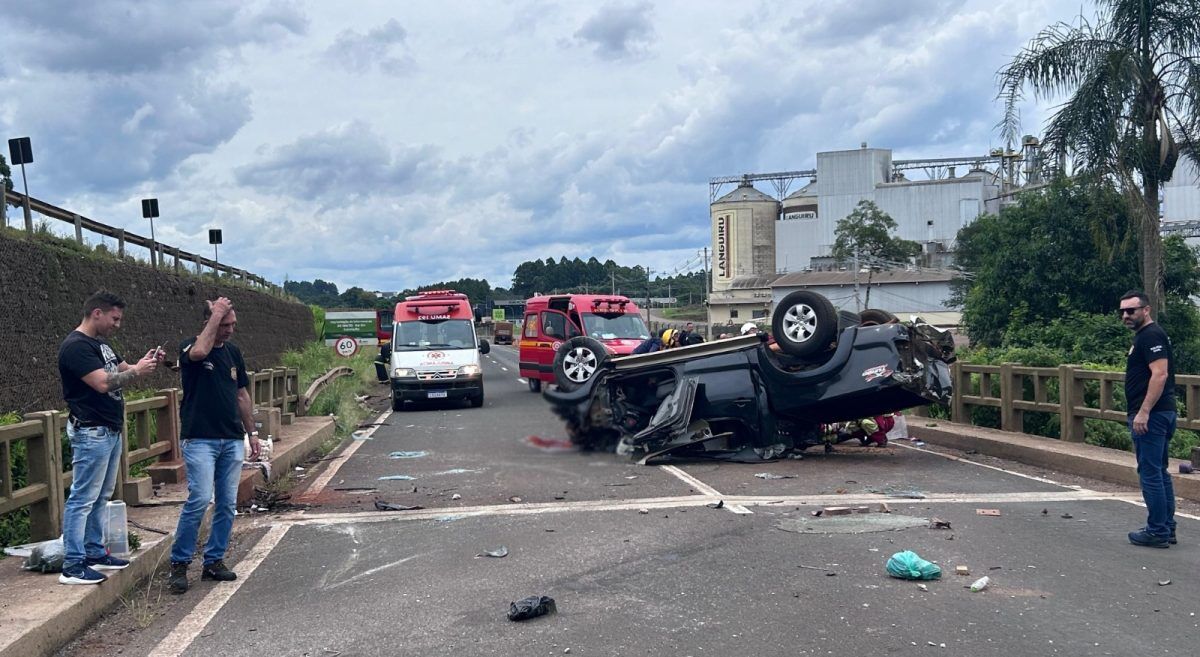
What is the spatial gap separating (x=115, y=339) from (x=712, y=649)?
14323 mm

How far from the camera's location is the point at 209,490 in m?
6.55

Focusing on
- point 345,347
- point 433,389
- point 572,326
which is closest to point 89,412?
point 433,389

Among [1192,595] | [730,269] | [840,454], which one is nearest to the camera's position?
[1192,595]

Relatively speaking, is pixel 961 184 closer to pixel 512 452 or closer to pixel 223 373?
pixel 512 452

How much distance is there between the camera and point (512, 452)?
44.4 feet

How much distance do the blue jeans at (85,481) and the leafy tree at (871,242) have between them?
262ft

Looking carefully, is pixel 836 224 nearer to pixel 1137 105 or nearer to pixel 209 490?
pixel 1137 105

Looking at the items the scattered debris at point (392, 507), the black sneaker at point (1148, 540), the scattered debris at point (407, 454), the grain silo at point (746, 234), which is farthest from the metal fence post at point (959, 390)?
the grain silo at point (746, 234)

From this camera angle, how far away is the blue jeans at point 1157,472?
23.1 feet

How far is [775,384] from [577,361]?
428cm

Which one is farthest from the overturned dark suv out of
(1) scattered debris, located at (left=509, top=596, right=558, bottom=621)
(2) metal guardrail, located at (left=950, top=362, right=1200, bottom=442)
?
(1) scattered debris, located at (left=509, top=596, right=558, bottom=621)

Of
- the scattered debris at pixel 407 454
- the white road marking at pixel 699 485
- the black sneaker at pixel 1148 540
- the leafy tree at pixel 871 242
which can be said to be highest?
the leafy tree at pixel 871 242

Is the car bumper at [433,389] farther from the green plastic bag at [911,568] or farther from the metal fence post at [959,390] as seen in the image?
the green plastic bag at [911,568]

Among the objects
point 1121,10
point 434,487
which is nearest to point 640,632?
point 434,487
